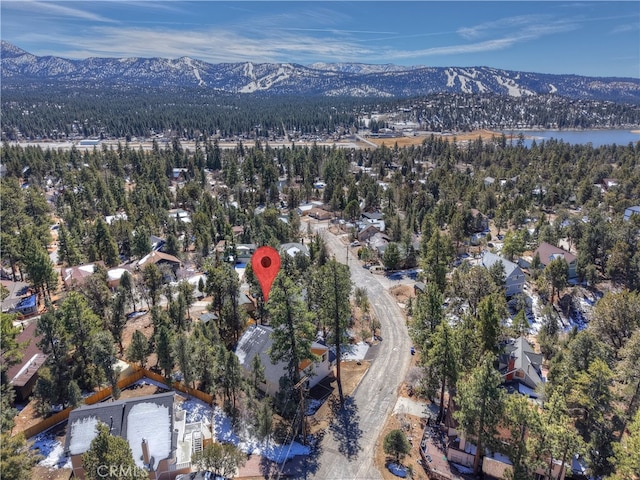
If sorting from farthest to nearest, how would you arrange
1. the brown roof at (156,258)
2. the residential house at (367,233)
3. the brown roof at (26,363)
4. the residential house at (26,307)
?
the residential house at (367,233), the brown roof at (156,258), the residential house at (26,307), the brown roof at (26,363)

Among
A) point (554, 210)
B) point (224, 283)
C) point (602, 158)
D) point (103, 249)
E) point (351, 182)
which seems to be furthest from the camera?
point (602, 158)

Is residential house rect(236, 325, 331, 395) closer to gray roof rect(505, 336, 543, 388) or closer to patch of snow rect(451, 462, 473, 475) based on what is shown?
patch of snow rect(451, 462, 473, 475)

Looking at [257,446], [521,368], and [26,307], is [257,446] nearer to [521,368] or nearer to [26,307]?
[521,368]

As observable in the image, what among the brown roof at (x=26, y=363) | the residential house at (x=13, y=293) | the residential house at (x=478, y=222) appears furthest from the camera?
the residential house at (x=478, y=222)

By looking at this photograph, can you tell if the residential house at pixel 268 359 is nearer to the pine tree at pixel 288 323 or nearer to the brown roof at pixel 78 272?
the pine tree at pixel 288 323

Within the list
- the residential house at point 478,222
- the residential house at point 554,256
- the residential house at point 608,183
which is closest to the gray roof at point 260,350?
the residential house at point 554,256

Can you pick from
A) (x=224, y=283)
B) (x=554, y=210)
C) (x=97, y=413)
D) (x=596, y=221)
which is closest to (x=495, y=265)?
(x=596, y=221)

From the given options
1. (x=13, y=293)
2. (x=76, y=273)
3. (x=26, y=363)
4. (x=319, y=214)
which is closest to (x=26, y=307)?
(x=13, y=293)

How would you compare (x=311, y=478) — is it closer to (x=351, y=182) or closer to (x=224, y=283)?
(x=224, y=283)
